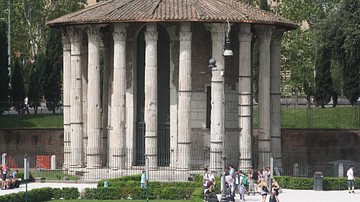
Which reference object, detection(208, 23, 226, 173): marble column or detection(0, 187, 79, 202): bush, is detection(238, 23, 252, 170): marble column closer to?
detection(208, 23, 226, 173): marble column

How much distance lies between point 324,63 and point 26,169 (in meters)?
45.2

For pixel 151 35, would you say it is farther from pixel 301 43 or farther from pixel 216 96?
pixel 301 43

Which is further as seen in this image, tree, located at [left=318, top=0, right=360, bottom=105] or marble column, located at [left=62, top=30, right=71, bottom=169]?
tree, located at [left=318, top=0, right=360, bottom=105]

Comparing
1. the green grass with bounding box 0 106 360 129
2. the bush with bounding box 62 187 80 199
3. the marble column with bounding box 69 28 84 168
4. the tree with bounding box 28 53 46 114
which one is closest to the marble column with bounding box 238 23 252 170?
the marble column with bounding box 69 28 84 168

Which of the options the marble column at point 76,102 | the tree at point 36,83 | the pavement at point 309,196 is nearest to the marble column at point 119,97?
the marble column at point 76,102

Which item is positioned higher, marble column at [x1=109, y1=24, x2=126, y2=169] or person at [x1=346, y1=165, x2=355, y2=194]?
marble column at [x1=109, y1=24, x2=126, y2=169]

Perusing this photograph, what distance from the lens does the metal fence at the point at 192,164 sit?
223 ft

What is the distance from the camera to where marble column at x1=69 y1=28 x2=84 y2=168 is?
231 ft

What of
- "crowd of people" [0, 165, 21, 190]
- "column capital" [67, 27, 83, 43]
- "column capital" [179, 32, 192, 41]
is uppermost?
"column capital" [67, 27, 83, 43]

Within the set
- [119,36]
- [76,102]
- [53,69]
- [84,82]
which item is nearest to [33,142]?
[84,82]

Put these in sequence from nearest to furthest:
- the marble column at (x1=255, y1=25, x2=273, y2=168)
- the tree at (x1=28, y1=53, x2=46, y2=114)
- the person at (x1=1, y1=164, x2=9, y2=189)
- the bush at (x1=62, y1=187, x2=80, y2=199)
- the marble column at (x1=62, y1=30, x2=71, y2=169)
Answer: the bush at (x1=62, y1=187, x2=80, y2=199) < the person at (x1=1, y1=164, x2=9, y2=189) < the marble column at (x1=255, y1=25, x2=273, y2=168) < the marble column at (x1=62, y1=30, x2=71, y2=169) < the tree at (x1=28, y1=53, x2=46, y2=114)

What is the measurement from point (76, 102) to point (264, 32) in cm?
1187

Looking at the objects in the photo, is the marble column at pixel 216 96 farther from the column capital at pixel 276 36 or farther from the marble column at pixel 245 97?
the column capital at pixel 276 36

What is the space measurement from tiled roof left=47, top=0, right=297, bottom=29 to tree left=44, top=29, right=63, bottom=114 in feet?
83.9
